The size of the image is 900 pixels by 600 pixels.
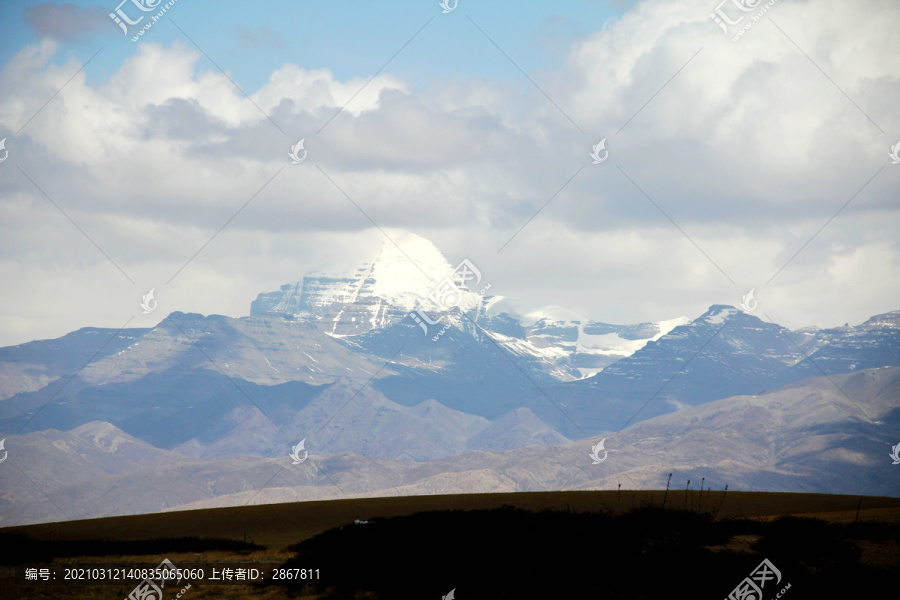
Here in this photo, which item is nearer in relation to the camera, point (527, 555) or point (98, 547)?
point (527, 555)

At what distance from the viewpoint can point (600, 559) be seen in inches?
1331

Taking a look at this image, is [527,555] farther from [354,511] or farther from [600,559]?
[354,511]

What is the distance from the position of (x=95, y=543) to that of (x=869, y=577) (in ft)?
130

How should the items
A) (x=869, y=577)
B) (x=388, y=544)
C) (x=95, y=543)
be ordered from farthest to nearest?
(x=95, y=543)
(x=388, y=544)
(x=869, y=577)

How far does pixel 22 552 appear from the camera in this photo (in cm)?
4344

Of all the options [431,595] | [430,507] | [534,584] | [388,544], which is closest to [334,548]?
[388,544]

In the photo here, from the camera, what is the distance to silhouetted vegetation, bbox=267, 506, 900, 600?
102ft

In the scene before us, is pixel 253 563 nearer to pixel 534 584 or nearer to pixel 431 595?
pixel 431 595

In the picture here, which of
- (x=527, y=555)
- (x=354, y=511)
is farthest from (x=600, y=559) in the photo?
(x=354, y=511)

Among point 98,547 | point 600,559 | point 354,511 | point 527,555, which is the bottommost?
point 600,559

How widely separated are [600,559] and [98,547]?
28.2 m

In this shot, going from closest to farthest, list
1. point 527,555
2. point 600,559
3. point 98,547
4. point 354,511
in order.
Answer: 1. point 600,559
2. point 527,555
3. point 98,547
4. point 354,511

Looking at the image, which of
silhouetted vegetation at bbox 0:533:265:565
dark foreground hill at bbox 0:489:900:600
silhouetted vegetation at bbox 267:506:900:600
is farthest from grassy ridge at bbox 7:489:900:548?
silhouetted vegetation at bbox 267:506:900:600

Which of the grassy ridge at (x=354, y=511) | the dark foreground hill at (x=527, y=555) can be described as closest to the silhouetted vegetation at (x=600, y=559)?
the dark foreground hill at (x=527, y=555)
